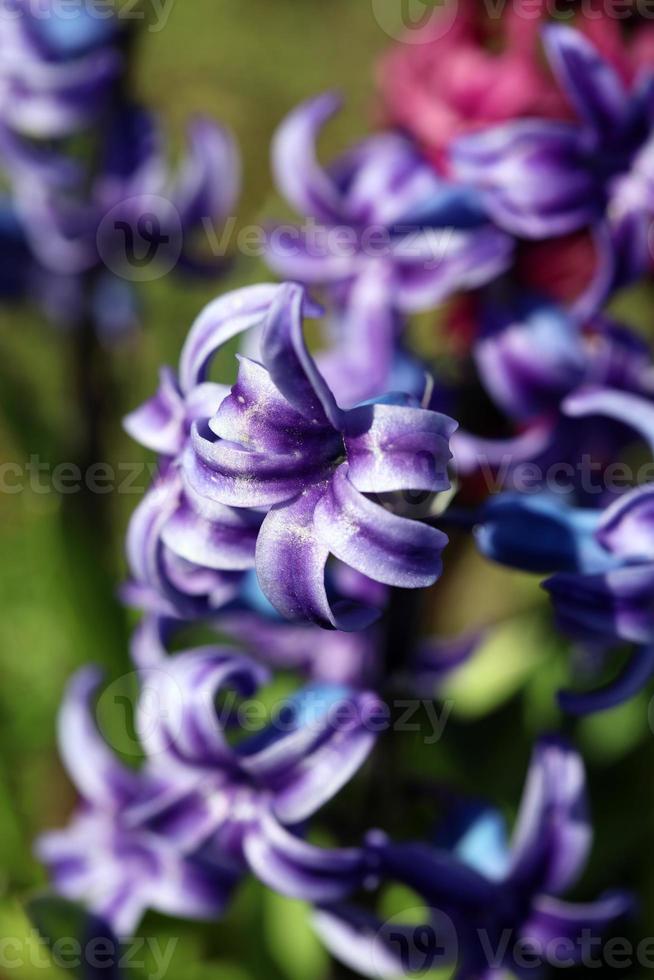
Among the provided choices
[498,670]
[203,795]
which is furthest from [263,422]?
[498,670]

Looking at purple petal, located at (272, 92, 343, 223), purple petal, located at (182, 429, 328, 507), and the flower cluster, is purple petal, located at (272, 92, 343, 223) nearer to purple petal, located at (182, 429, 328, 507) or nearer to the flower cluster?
the flower cluster

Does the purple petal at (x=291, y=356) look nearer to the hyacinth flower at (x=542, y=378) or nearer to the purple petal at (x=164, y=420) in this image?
the purple petal at (x=164, y=420)

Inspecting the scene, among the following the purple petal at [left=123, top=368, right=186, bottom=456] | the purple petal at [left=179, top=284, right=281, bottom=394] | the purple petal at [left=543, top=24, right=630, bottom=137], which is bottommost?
the purple petal at [left=123, top=368, right=186, bottom=456]

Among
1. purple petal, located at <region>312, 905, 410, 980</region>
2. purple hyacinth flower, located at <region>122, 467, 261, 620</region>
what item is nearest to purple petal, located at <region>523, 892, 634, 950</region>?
purple petal, located at <region>312, 905, 410, 980</region>

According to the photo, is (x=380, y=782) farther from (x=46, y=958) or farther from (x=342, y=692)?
(x=46, y=958)

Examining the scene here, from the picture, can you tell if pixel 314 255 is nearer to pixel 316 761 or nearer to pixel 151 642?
pixel 151 642

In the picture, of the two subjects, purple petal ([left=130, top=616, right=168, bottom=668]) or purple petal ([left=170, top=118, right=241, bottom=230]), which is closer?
purple petal ([left=130, top=616, right=168, bottom=668])
